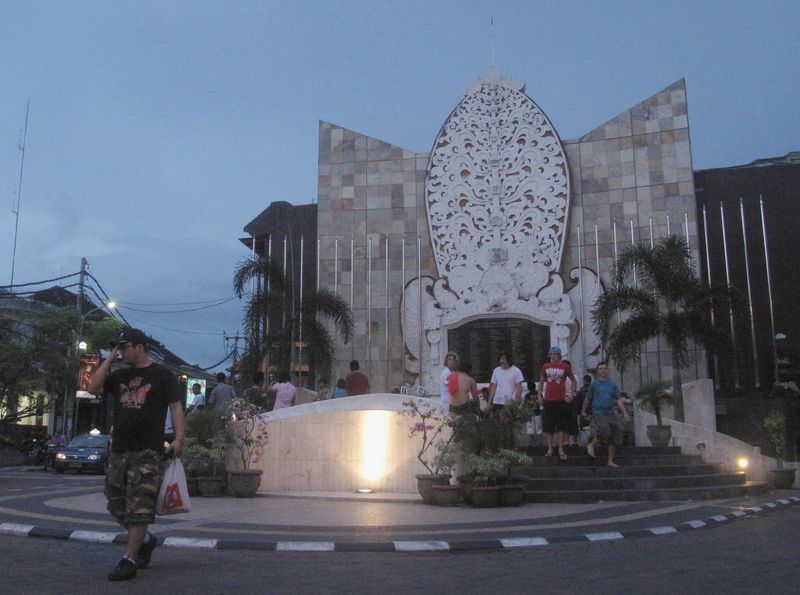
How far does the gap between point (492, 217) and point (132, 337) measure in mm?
17845

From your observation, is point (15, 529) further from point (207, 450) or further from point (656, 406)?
point (656, 406)

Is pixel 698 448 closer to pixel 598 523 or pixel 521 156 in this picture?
pixel 598 523

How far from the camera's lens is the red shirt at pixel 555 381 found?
11.3 meters

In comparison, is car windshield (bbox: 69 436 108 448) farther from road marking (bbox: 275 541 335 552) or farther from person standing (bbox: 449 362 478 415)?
road marking (bbox: 275 541 335 552)

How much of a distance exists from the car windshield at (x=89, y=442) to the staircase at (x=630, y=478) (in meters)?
14.9

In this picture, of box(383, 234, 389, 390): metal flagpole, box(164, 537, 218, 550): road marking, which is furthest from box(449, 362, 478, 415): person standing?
box(383, 234, 389, 390): metal flagpole

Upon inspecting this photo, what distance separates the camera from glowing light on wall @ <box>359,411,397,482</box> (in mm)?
12820

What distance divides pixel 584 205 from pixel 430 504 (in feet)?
45.5

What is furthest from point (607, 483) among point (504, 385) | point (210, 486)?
point (210, 486)

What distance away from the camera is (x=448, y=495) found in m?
10.5

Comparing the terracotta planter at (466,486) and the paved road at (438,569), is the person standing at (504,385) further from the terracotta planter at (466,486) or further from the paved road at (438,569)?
the paved road at (438,569)

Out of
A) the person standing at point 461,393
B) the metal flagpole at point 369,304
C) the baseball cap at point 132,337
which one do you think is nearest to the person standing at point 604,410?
the person standing at point 461,393

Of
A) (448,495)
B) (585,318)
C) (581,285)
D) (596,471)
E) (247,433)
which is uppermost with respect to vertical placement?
(581,285)

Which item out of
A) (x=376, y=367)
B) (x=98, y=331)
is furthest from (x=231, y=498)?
(x=98, y=331)
